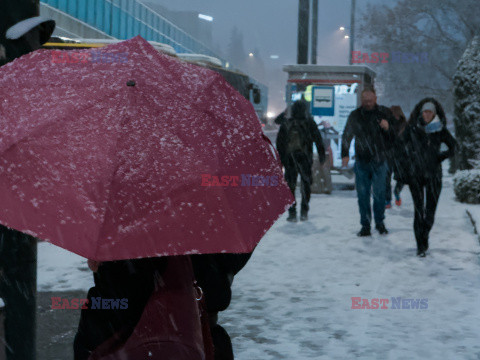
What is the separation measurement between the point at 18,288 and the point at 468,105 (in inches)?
609

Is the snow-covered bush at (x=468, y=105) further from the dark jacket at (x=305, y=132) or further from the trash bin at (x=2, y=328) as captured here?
the trash bin at (x=2, y=328)

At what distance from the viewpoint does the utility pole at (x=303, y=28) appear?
1703 cm

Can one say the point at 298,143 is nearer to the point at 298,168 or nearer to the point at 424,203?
the point at 298,168

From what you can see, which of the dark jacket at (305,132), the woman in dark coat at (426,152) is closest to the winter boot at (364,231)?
the woman in dark coat at (426,152)

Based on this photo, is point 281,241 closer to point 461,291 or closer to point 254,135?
point 461,291

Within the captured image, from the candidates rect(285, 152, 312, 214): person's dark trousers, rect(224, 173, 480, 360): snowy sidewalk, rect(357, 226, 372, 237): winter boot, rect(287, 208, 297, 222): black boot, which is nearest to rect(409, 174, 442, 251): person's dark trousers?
rect(224, 173, 480, 360): snowy sidewalk

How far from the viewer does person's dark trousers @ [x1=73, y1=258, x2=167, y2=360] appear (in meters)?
1.82

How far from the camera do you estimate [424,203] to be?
8.59 m

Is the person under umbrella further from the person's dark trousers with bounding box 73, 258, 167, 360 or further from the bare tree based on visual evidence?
the bare tree

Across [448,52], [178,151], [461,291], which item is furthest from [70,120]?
[448,52]

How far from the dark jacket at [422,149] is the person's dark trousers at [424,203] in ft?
0.19

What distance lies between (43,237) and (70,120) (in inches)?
14.0

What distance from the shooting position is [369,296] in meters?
6.61

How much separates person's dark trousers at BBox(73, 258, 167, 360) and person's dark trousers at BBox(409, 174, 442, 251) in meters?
6.85
